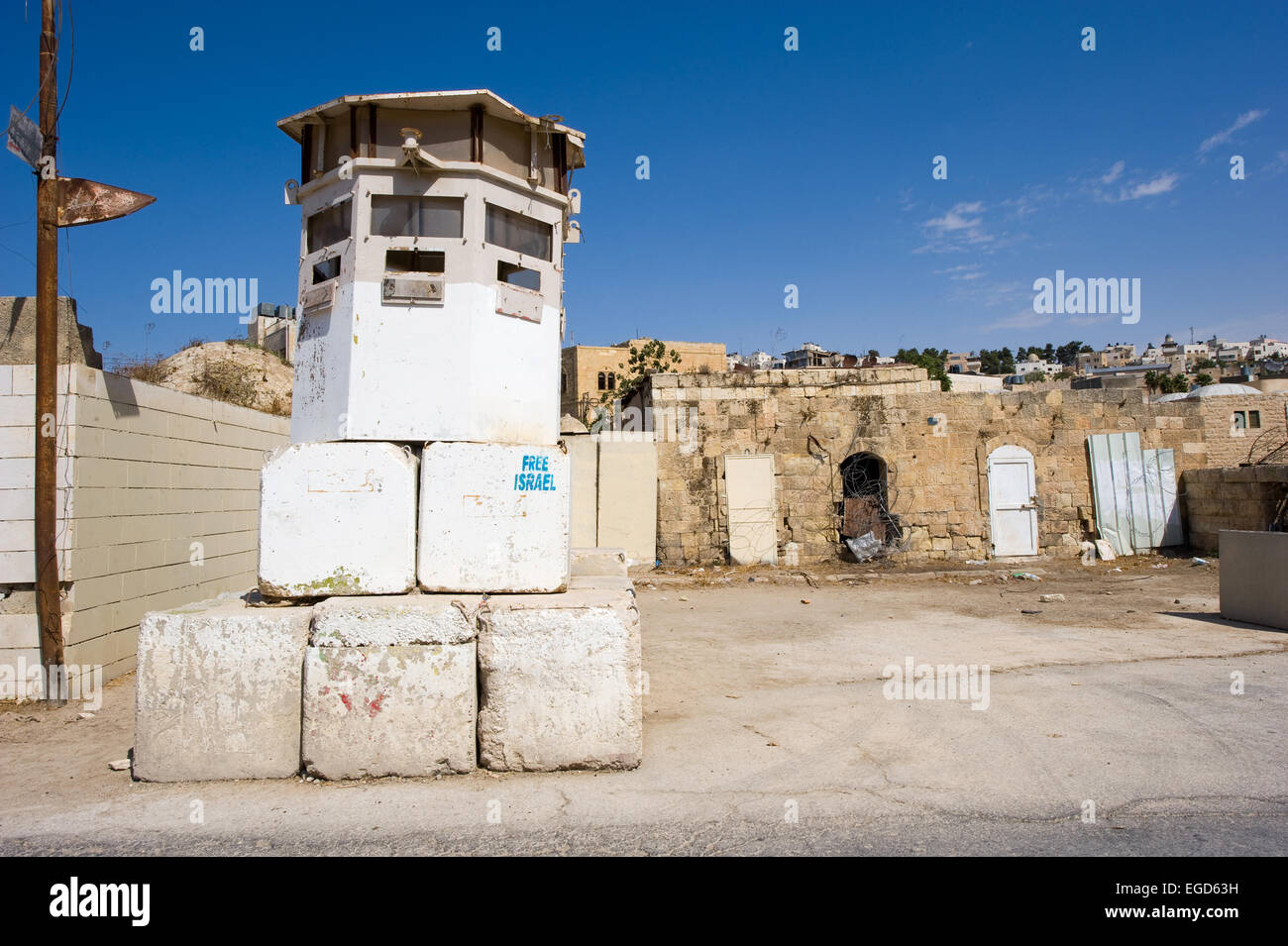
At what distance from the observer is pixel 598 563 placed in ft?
20.1

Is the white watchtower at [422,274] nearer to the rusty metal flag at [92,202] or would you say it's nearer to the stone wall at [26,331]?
the rusty metal flag at [92,202]

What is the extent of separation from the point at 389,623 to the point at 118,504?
435cm

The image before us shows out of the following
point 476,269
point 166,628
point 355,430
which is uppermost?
point 476,269

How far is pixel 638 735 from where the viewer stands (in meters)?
4.12

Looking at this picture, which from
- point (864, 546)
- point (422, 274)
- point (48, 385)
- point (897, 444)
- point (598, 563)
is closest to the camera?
point (422, 274)

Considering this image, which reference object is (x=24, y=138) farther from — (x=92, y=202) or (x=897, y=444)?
(x=897, y=444)

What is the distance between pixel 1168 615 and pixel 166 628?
1026cm

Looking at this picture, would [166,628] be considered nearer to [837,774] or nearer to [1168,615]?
[837,774]

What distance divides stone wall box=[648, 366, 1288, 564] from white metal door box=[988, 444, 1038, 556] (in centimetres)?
16

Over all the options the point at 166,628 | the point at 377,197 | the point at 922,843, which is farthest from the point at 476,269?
the point at 922,843

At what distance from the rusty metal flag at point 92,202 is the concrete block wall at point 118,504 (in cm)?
121

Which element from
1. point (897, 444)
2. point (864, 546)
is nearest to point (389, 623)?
point (864, 546)
